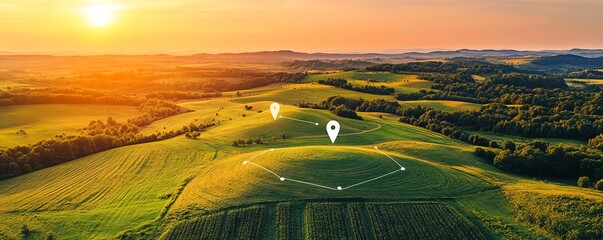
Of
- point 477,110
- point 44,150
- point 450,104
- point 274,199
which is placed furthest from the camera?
point 450,104

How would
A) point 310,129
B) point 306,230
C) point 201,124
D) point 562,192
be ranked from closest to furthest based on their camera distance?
point 306,230, point 562,192, point 310,129, point 201,124

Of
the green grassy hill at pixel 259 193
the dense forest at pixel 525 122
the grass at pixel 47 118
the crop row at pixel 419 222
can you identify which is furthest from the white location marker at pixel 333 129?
the grass at pixel 47 118

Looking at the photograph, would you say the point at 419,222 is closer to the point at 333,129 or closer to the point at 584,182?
the point at 584,182

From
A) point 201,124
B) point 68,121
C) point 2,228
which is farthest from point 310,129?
point 68,121

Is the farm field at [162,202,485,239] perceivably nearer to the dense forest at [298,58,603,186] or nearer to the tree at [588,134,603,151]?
the dense forest at [298,58,603,186]

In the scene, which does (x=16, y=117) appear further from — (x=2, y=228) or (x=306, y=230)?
(x=306, y=230)

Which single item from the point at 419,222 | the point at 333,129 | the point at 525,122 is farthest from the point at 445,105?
the point at 419,222
